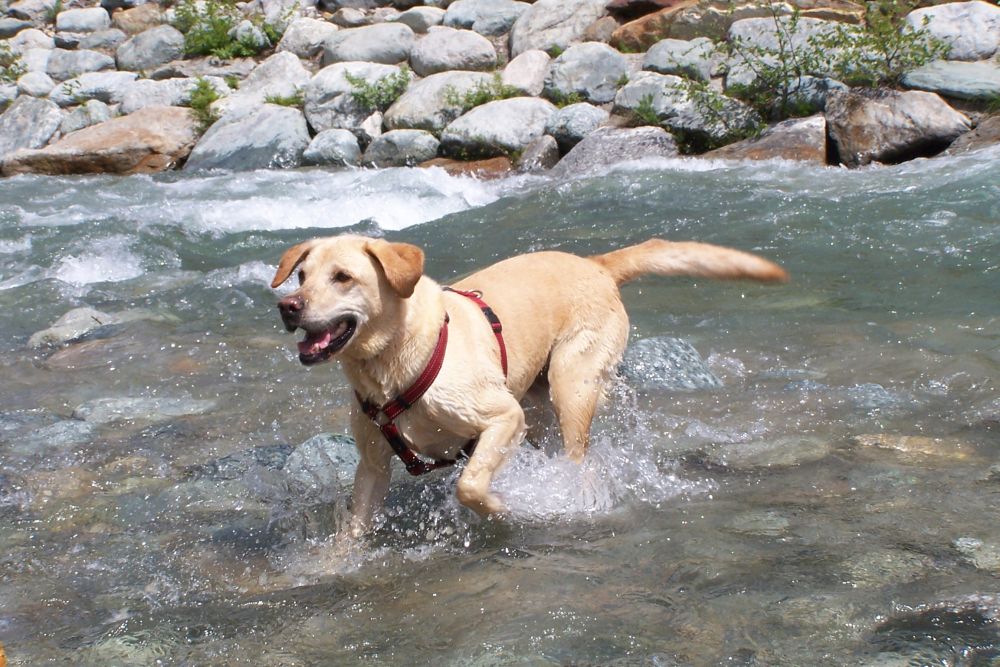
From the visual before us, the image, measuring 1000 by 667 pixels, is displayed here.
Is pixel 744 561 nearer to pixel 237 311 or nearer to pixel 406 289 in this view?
pixel 406 289

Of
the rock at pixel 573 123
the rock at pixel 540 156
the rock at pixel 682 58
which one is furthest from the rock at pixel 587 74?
the rock at pixel 540 156

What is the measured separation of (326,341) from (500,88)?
552 inches

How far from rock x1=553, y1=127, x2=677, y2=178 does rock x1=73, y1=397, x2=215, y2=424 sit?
833 centimetres

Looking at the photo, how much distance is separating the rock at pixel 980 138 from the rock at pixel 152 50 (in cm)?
1614

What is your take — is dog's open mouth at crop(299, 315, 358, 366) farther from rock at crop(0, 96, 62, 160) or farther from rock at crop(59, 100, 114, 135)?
rock at crop(59, 100, 114, 135)

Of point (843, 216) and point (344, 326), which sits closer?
point (344, 326)

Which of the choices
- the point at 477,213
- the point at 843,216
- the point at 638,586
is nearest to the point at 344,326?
the point at 638,586

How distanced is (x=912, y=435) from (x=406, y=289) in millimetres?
2642

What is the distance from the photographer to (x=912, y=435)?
5145mm

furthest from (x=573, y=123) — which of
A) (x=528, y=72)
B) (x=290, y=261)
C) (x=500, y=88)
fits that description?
(x=290, y=261)

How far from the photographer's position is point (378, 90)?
18312mm

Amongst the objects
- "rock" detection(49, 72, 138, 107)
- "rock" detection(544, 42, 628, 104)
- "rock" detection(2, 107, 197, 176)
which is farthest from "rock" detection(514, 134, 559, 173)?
"rock" detection(49, 72, 138, 107)

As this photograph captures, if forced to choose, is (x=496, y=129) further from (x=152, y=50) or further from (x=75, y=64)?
(x=75, y=64)

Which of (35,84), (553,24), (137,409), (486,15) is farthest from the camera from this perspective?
(35,84)
